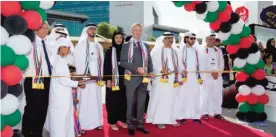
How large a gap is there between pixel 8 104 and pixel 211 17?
388 cm

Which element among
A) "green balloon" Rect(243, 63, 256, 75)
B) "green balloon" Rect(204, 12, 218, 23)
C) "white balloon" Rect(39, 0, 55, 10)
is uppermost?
"green balloon" Rect(204, 12, 218, 23)

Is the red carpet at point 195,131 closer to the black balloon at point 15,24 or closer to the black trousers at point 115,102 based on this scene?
the black trousers at point 115,102

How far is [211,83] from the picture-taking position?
7.19m

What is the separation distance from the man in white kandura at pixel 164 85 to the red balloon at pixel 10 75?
2.99m

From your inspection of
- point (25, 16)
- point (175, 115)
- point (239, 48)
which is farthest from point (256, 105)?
point (25, 16)

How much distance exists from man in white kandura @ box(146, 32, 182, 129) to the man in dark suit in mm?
462

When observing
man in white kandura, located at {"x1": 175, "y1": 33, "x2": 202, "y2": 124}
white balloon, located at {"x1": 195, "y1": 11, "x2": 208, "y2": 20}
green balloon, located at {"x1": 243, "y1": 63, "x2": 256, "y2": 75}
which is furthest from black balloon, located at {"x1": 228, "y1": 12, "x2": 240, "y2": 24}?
green balloon, located at {"x1": 243, "y1": 63, "x2": 256, "y2": 75}

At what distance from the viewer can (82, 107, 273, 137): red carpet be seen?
5.72 metres

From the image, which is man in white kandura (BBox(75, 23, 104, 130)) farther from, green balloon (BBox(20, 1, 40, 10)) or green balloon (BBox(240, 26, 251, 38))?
green balloon (BBox(240, 26, 251, 38))

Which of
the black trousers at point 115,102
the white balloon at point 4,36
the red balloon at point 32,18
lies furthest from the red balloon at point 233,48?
the white balloon at point 4,36

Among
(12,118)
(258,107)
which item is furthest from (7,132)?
(258,107)

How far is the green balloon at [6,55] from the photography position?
3.62m

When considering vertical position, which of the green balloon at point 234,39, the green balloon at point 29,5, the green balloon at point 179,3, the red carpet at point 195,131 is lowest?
the red carpet at point 195,131

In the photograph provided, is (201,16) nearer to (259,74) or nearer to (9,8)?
(259,74)
